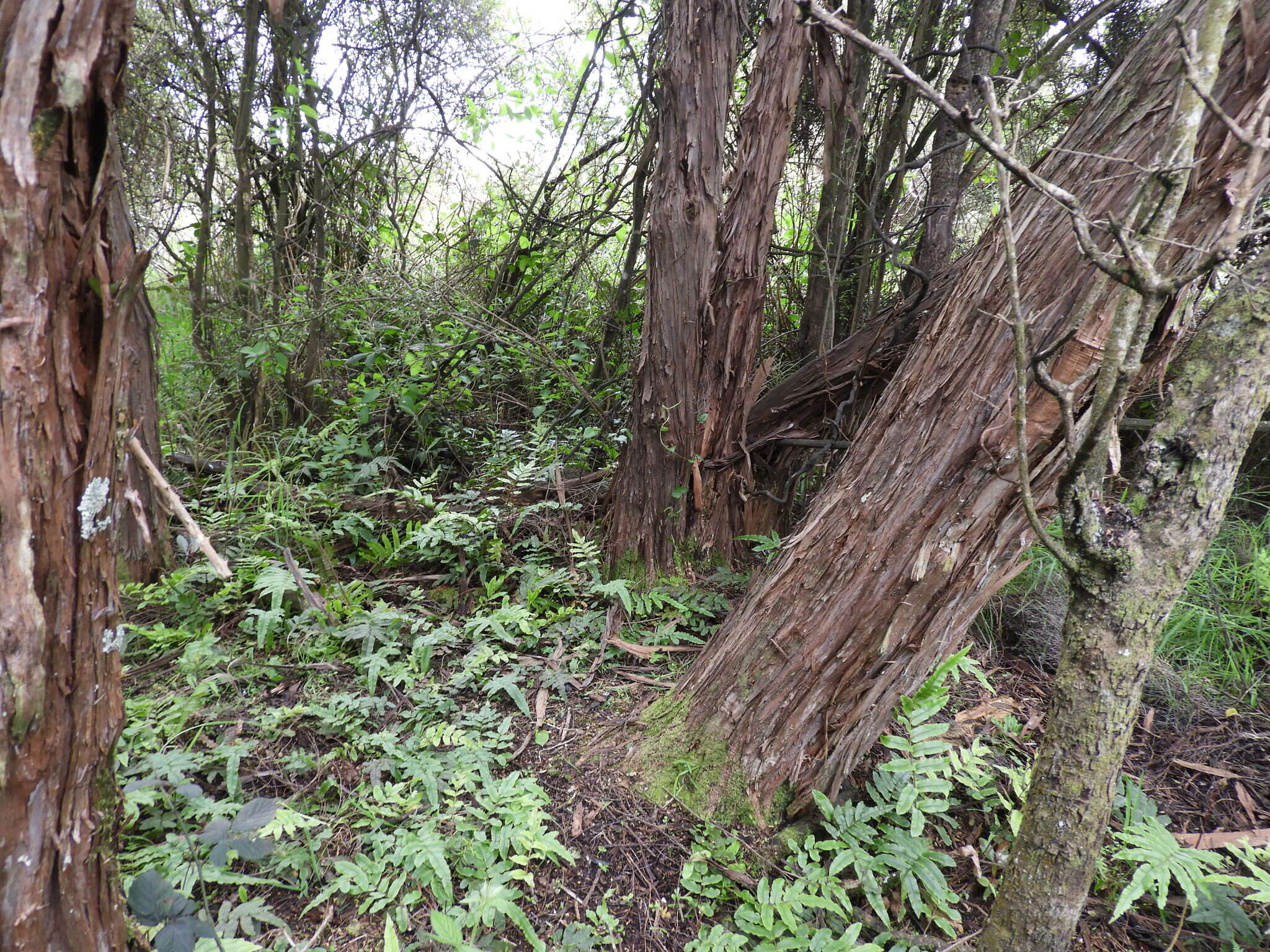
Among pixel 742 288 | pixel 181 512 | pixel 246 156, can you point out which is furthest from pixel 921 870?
pixel 246 156

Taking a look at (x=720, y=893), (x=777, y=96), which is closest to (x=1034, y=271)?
(x=777, y=96)

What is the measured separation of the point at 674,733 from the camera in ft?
7.28

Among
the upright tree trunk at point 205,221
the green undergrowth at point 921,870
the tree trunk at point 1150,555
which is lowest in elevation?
the green undergrowth at point 921,870

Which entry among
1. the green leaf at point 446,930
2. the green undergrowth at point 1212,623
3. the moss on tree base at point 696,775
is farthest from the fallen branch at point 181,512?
the green undergrowth at point 1212,623

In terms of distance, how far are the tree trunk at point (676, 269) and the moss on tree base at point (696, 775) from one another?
99 cm

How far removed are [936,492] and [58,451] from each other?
6.35 ft

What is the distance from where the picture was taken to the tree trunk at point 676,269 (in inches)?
113

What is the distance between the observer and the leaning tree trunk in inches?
36.6

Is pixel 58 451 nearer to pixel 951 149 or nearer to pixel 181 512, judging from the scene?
pixel 181 512

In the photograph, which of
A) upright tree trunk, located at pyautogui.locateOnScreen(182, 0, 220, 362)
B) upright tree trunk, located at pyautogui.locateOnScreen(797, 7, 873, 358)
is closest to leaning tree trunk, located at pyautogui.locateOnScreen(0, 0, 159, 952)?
upright tree trunk, located at pyautogui.locateOnScreen(797, 7, 873, 358)

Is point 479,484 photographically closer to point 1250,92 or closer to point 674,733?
point 674,733

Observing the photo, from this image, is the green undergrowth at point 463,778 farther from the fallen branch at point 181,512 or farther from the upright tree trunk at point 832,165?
the upright tree trunk at point 832,165

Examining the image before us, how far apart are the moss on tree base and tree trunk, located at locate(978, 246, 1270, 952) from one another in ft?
2.87

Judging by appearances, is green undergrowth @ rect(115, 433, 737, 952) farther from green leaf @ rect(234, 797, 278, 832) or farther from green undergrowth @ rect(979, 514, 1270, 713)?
green undergrowth @ rect(979, 514, 1270, 713)
